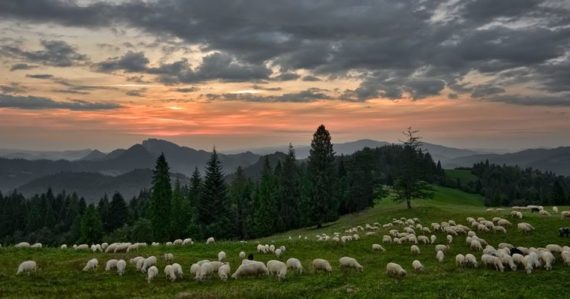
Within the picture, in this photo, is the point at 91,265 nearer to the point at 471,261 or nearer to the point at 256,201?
the point at 471,261

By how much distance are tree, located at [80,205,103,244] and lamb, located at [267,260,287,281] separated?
71.5m

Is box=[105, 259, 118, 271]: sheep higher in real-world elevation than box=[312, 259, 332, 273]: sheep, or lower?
higher

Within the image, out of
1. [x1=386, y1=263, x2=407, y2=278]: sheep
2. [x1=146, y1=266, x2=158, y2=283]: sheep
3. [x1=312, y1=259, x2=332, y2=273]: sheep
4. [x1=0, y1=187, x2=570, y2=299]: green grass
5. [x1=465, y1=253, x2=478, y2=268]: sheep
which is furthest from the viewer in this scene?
[x1=465, y1=253, x2=478, y2=268]: sheep

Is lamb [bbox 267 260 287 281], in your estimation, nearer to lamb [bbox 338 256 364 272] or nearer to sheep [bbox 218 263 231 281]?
sheep [bbox 218 263 231 281]

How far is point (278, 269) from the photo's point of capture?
81.6 ft

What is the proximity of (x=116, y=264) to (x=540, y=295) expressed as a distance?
78.3ft

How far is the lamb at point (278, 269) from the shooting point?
24250 millimetres

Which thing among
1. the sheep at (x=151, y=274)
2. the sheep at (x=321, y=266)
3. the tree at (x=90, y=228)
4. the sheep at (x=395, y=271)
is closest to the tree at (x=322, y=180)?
the tree at (x=90, y=228)

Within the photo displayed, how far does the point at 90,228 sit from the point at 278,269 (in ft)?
241

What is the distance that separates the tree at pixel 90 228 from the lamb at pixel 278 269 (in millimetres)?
71499

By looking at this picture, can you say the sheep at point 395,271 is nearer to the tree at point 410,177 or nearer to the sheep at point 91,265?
the sheep at point 91,265

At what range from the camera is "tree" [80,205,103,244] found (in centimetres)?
8562

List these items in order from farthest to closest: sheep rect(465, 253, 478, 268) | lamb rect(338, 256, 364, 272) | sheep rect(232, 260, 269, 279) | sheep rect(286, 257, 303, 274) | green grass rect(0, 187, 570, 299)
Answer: lamb rect(338, 256, 364, 272)
sheep rect(465, 253, 478, 268)
sheep rect(286, 257, 303, 274)
sheep rect(232, 260, 269, 279)
green grass rect(0, 187, 570, 299)

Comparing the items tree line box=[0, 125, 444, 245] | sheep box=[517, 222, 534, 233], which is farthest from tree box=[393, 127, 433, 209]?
sheep box=[517, 222, 534, 233]
